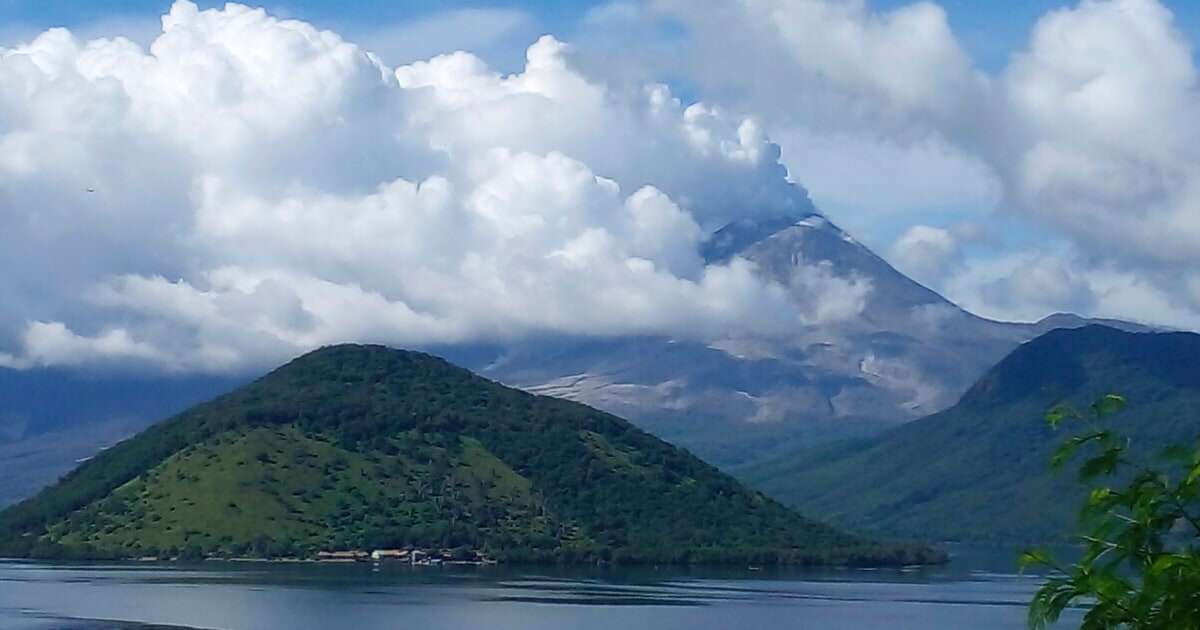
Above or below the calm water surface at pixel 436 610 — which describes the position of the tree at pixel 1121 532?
below

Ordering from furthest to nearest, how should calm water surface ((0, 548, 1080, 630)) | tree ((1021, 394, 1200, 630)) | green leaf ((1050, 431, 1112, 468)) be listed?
calm water surface ((0, 548, 1080, 630))
green leaf ((1050, 431, 1112, 468))
tree ((1021, 394, 1200, 630))

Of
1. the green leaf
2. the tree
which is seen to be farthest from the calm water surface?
the tree

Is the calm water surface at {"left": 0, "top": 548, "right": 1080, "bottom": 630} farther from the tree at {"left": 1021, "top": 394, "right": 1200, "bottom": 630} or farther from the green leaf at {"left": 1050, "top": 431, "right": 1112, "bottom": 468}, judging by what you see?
the tree at {"left": 1021, "top": 394, "right": 1200, "bottom": 630}

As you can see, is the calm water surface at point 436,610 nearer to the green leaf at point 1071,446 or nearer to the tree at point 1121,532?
the green leaf at point 1071,446

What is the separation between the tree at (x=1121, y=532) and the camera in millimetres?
18594

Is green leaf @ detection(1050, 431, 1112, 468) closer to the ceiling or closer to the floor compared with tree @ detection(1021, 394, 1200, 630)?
closer to the ceiling

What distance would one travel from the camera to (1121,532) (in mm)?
19281

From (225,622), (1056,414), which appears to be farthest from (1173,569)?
(225,622)

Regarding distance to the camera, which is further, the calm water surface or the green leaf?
the calm water surface

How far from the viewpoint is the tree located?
1859cm

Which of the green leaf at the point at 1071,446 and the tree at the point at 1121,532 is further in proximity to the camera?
the green leaf at the point at 1071,446

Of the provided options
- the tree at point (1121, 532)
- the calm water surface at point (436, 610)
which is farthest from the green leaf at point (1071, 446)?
the calm water surface at point (436, 610)

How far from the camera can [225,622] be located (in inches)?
5940

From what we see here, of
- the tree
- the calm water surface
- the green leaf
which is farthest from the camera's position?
the calm water surface
